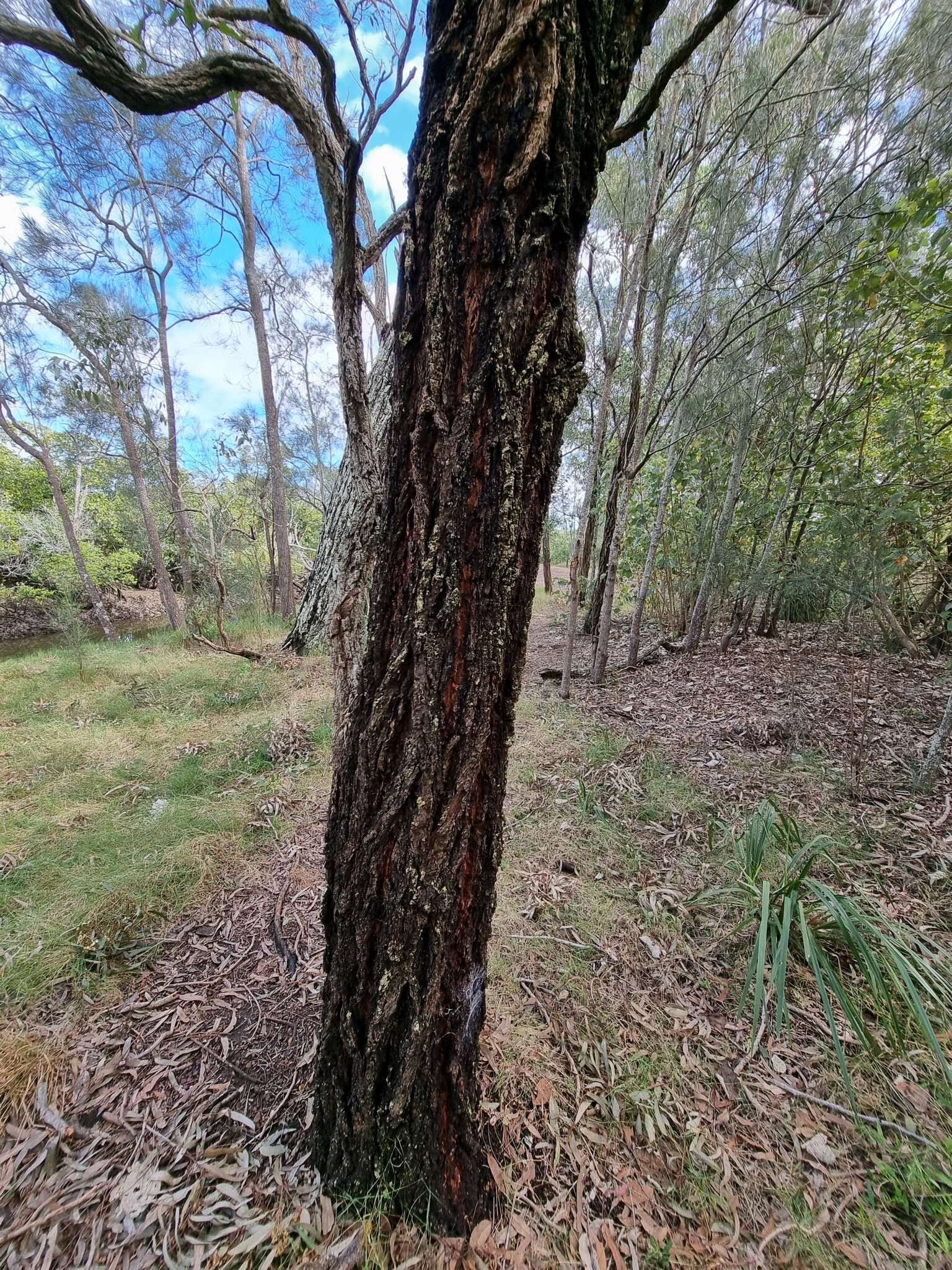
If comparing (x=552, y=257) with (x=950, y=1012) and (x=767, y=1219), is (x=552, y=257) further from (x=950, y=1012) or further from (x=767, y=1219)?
(x=950, y=1012)

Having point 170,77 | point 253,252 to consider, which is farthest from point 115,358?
point 170,77

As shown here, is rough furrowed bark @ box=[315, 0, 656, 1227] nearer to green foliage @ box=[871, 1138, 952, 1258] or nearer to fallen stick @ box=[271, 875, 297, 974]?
fallen stick @ box=[271, 875, 297, 974]

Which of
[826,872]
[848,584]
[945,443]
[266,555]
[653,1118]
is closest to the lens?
[653,1118]

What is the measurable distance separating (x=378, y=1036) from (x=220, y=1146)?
0.63 meters

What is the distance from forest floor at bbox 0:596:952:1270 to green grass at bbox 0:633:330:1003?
2cm

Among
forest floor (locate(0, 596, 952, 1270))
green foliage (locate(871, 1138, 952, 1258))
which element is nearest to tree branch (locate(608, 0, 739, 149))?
forest floor (locate(0, 596, 952, 1270))

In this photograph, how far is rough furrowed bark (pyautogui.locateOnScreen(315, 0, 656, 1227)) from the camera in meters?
0.70

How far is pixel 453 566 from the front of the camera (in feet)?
2.60

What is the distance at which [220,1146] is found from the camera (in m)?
1.15

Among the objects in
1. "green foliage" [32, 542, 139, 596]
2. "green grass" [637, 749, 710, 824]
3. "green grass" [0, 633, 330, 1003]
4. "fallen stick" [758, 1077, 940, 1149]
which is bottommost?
"fallen stick" [758, 1077, 940, 1149]

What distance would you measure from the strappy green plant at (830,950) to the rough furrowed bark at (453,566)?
963 mm

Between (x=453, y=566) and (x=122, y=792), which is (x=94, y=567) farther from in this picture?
(x=453, y=566)

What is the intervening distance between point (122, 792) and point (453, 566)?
3.23 meters

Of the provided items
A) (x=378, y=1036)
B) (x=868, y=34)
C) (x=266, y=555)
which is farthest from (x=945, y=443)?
(x=266, y=555)
